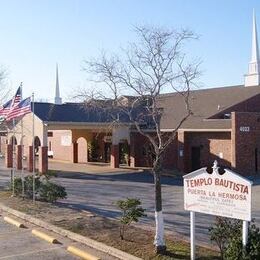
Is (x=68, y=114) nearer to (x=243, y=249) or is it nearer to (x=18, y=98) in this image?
(x=18, y=98)

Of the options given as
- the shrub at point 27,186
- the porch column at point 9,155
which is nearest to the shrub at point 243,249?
the shrub at point 27,186

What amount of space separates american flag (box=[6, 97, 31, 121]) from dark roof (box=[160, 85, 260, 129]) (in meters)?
15.4

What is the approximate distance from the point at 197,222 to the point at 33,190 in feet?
22.9

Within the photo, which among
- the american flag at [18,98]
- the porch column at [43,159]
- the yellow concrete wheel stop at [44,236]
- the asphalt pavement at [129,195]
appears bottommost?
the asphalt pavement at [129,195]

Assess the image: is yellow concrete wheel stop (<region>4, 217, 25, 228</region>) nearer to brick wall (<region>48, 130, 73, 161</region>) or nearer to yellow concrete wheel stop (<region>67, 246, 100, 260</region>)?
yellow concrete wheel stop (<region>67, 246, 100, 260</region>)

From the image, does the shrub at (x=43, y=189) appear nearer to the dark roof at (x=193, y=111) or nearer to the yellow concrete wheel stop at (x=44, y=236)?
the yellow concrete wheel stop at (x=44, y=236)

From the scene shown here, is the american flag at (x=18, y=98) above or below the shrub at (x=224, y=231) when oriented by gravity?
above

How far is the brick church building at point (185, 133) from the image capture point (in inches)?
1337

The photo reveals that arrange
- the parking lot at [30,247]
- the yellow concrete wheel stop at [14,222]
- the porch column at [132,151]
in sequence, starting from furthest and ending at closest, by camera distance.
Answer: the porch column at [132,151]
the yellow concrete wheel stop at [14,222]
the parking lot at [30,247]

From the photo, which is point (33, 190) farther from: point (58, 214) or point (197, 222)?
point (197, 222)

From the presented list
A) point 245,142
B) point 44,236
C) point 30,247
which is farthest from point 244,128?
point 30,247

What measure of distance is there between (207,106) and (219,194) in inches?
1188

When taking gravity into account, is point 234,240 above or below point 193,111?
below

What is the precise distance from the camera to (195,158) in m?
37.1
